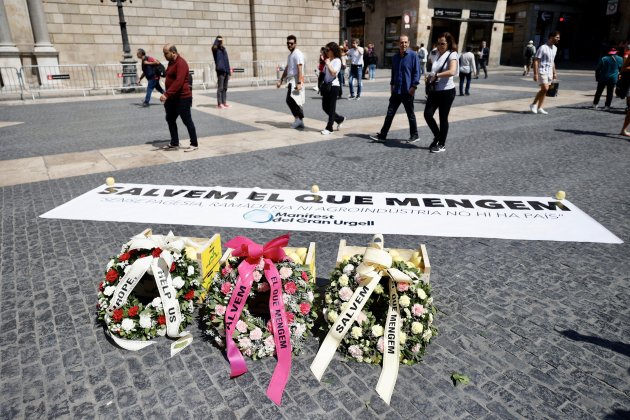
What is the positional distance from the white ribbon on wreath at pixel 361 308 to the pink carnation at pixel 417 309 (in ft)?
0.32

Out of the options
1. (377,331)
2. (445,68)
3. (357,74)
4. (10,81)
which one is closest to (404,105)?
(445,68)

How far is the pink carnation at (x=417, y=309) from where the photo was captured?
8.76 ft

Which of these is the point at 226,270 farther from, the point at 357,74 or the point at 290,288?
the point at 357,74

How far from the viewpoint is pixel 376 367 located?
2.68m

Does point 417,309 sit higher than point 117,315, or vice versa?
point 417,309

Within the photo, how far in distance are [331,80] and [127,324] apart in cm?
730

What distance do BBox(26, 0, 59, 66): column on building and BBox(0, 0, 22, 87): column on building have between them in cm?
85

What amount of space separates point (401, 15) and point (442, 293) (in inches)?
1396

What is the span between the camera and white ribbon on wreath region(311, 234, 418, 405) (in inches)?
104

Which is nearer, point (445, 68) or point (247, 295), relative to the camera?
point (247, 295)

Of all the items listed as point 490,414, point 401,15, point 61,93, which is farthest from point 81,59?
point 401,15

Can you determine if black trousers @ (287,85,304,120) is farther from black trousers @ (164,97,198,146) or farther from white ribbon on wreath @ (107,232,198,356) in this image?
white ribbon on wreath @ (107,232,198,356)

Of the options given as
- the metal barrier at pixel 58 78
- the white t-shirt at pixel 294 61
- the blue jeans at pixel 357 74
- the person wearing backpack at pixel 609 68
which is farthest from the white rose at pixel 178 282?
the metal barrier at pixel 58 78

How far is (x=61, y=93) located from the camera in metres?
18.0
